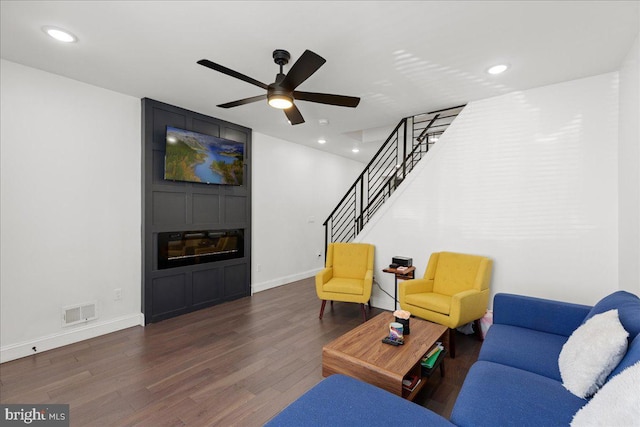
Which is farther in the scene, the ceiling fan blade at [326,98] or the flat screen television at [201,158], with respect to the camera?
the flat screen television at [201,158]

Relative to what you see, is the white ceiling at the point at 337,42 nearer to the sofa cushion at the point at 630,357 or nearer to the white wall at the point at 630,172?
the white wall at the point at 630,172

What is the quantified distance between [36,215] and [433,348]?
3912mm

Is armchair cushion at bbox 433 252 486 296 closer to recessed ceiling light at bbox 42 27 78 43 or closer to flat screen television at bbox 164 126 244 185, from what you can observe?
flat screen television at bbox 164 126 244 185

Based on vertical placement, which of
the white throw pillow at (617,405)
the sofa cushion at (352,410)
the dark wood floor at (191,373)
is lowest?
the dark wood floor at (191,373)

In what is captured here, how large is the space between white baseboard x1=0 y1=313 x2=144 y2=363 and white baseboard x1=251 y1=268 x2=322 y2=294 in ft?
6.00

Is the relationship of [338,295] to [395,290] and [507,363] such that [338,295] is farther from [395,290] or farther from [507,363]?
[507,363]

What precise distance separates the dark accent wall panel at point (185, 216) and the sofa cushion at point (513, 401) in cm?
356

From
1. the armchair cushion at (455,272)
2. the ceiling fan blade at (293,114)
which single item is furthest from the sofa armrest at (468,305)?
the ceiling fan blade at (293,114)

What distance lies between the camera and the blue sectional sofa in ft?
4.18

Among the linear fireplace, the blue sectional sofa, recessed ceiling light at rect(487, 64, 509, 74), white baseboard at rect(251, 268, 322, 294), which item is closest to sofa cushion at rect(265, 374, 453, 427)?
the blue sectional sofa

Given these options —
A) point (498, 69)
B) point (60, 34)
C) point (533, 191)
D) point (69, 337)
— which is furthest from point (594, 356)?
point (69, 337)

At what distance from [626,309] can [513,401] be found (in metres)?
0.90

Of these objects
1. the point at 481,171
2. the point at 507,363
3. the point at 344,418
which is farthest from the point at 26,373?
the point at 481,171

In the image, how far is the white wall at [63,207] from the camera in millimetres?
2701
